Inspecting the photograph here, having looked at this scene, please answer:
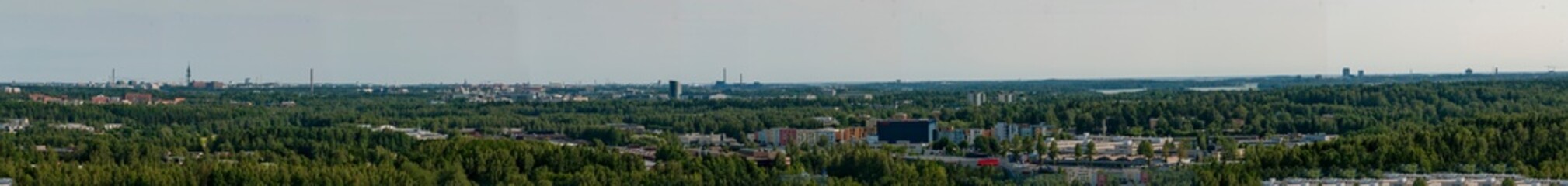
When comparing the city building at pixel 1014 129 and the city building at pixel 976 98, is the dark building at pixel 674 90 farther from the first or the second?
the city building at pixel 1014 129

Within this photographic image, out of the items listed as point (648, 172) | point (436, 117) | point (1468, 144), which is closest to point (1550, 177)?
point (1468, 144)

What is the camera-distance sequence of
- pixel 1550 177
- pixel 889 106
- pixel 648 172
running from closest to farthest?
1. pixel 1550 177
2. pixel 648 172
3. pixel 889 106

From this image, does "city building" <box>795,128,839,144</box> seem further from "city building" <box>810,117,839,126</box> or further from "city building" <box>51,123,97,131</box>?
"city building" <box>51,123,97,131</box>

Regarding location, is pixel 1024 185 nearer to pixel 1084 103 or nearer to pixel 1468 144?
pixel 1468 144

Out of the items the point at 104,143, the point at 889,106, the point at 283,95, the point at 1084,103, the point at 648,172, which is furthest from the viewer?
the point at 283,95

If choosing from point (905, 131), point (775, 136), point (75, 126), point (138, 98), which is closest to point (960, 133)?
point (905, 131)

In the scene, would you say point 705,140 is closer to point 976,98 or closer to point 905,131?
point 905,131
